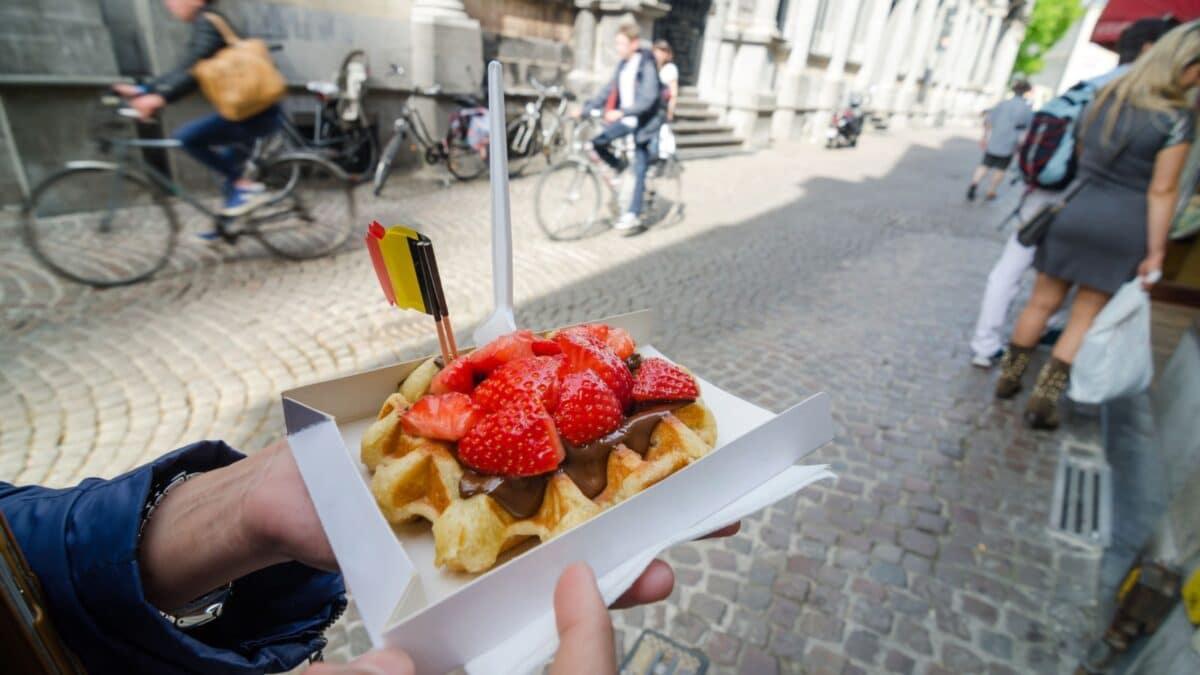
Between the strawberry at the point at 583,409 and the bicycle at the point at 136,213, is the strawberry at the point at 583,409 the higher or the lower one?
the higher one

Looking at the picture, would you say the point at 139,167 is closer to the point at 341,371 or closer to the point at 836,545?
the point at 341,371

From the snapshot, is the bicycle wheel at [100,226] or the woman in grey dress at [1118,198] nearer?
the woman in grey dress at [1118,198]

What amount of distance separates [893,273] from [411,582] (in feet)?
24.1

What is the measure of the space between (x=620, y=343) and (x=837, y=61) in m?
22.0

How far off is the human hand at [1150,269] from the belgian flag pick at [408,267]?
13.1 ft

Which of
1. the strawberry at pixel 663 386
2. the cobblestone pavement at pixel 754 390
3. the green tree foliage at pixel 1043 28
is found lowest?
the cobblestone pavement at pixel 754 390

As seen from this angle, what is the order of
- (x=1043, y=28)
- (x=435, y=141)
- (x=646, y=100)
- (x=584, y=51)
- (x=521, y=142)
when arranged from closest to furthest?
(x=646, y=100)
(x=435, y=141)
(x=521, y=142)
(x=584, y=51)
(x=1043, y=28)

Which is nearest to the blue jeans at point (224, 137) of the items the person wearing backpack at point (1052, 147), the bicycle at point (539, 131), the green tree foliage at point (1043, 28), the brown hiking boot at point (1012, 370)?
the bicycle at point (539, 131)

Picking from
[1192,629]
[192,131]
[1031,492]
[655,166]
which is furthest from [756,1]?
[1192,629]

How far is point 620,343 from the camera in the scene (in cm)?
164

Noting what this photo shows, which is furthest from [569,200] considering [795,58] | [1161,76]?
[795,58]

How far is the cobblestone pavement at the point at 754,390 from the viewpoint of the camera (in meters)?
2.47

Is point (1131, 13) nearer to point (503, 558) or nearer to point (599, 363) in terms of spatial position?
point (599, 363)

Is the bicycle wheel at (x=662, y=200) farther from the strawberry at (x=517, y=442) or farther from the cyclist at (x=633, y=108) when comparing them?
the strawberry at (x=517, y=442)
